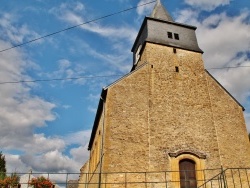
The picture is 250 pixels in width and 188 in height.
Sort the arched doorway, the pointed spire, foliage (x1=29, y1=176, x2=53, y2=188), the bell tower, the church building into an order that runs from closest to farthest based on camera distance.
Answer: foliage (x1=29, y1=176, x2=53, y2=188), the church building, the arched doorway, the bell tower, the pointed spire

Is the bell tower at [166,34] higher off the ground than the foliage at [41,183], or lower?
higher

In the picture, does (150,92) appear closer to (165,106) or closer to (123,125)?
(165,106)

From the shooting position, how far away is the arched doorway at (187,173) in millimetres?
13219

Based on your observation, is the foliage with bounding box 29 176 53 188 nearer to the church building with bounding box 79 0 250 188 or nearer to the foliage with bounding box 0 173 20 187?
the foliage with bounding box 0 173 20 187

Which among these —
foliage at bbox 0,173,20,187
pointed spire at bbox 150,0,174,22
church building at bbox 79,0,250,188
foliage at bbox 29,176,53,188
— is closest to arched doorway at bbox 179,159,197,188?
church building at bbox 79,0,250,188

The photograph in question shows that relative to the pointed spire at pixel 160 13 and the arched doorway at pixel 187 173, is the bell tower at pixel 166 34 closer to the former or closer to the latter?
the pointed spire at pixel 160 13

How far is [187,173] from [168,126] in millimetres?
2781

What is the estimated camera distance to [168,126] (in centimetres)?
1458

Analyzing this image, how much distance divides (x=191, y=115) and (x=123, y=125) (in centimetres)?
454

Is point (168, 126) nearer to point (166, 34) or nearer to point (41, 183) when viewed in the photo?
point (41, 183)

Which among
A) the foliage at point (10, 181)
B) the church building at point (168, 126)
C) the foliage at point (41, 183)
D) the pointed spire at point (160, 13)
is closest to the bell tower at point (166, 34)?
the church building at point (168, 126)

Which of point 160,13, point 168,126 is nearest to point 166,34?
point 160,13

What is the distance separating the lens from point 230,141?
15133 mm

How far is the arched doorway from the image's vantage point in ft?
43.4
